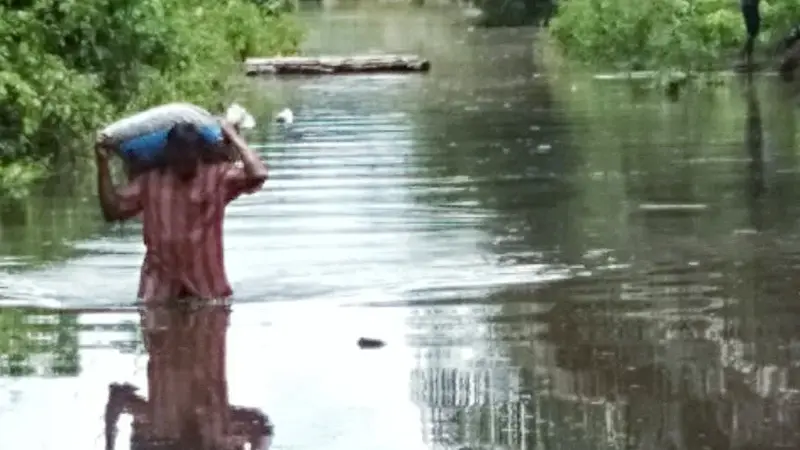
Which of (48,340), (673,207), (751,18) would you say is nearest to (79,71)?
(673,207)

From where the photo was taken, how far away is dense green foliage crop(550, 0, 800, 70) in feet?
90.4

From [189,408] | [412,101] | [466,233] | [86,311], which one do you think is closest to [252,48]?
[412,101]

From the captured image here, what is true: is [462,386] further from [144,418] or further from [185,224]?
[185,224]

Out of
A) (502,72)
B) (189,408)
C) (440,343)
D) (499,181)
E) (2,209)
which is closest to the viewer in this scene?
(189,408)

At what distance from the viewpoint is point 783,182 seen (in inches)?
557

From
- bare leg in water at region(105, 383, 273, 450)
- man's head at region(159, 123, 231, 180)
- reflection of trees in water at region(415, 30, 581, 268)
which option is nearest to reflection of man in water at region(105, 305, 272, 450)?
bare leg in water at region(105, 383, 273, 450)

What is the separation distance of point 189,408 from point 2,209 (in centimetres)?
708

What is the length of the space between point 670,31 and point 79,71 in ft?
40.7

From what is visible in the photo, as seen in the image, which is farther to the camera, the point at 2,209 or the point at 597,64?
the point at 597,64

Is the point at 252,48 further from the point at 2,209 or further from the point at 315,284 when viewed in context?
the point at 315,284

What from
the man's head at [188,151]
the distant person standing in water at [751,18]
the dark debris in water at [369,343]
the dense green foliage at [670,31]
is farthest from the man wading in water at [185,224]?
the distant person standing in water at [751,18]

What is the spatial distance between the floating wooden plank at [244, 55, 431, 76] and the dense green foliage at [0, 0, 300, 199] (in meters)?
6.61

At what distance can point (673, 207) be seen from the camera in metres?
13.0

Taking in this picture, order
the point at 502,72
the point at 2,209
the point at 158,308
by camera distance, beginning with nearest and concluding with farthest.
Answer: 1. the point at 158,308
2. the point at 2,209
3. the point at 502,72
